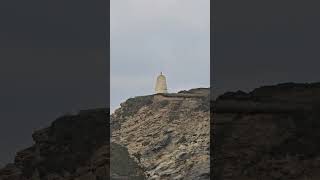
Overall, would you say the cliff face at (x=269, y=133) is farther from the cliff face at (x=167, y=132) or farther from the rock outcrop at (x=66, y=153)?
the cliff face at (x=167, y=132)

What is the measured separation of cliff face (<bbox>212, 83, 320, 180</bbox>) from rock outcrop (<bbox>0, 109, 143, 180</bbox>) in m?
2.20

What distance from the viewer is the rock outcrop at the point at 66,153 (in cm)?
1080

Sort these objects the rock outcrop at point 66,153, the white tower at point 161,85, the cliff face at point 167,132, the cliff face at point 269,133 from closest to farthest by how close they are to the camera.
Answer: the cliff face at point 269,133, the rock outcrop at point 66,153, the cliff face at point 167,132, the white tower at point 161,85

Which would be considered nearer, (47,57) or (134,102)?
(47,57)

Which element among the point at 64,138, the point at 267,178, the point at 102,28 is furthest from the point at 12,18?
the point at 267,178

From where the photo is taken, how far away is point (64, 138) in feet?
36.4

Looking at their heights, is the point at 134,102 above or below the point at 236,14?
below

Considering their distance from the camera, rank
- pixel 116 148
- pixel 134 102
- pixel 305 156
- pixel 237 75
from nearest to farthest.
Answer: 1. pixel 305 156
2. pixel 237 75
3. pixel 116 148
4. pixel 134 102

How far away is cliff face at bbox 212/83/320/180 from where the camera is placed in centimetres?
1068

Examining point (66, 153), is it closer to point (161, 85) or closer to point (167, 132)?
point (167, 132)

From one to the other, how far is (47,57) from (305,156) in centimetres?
464

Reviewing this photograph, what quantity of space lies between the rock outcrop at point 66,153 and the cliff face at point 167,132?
3820mm

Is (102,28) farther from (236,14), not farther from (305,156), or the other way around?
(305,156)

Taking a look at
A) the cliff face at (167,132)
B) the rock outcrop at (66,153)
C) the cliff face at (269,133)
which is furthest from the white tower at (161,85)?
the rock outcrop at (66,153)
